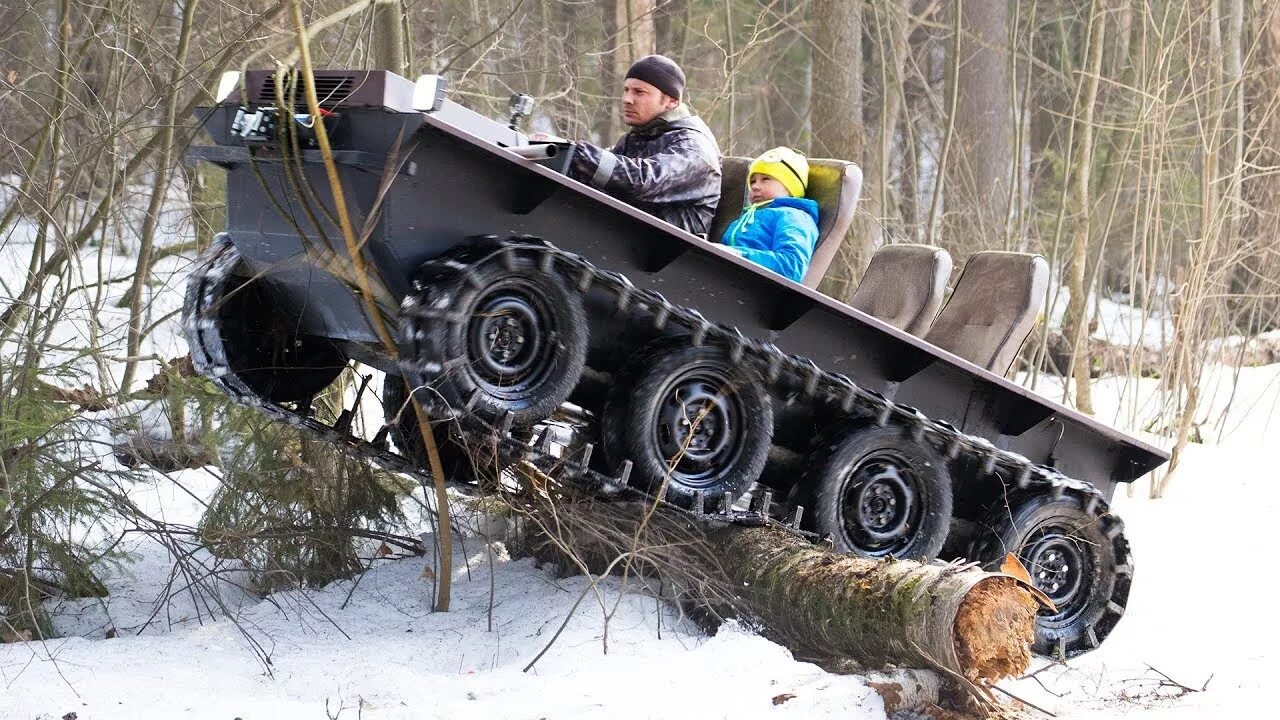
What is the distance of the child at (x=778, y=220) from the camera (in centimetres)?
589

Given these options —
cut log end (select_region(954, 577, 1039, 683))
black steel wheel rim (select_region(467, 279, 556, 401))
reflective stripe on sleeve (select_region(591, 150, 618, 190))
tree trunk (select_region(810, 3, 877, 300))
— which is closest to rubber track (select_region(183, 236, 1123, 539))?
black steel wheel rim (select_region(467, 279, 556, 401))

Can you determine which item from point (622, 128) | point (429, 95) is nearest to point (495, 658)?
point (429, 95)

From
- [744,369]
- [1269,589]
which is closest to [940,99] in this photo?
[1269,589]

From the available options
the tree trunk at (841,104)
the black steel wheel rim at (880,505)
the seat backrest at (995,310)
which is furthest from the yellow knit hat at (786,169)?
the tree trunk at (841,104)

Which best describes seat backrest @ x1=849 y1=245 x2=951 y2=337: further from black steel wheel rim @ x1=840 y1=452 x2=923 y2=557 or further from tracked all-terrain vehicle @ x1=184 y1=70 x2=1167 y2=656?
black steel wheel rim @ x1=840 y1=452 x2=923 y2=557

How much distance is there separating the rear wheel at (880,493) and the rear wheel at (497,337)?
1.42 metres

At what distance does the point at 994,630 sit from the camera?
4961mm

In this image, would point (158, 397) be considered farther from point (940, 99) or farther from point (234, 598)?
point (940, 99)

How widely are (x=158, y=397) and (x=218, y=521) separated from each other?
66 cm

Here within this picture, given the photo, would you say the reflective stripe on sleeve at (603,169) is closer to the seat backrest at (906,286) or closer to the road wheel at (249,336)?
the road wheel at (249,336)

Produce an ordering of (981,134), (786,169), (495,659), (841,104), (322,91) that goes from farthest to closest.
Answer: (981,134), (841,104), (786,169), (495,659), (322,91)

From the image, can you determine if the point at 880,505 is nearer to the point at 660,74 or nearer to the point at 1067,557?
the point at 1067,557

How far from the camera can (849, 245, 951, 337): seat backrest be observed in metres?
6.52

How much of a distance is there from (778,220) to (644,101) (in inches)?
30.9
